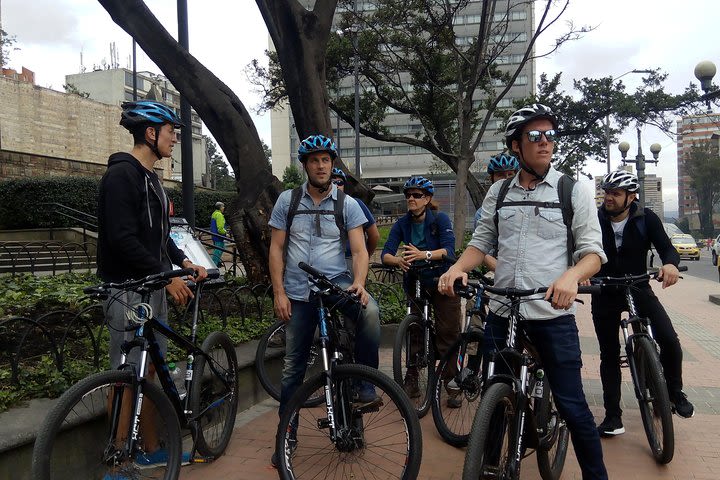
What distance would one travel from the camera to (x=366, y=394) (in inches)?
128

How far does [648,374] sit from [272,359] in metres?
2.99

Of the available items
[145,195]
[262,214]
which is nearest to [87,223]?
[262,214]

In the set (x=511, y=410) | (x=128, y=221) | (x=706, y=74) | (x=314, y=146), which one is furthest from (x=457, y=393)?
(x=706, y=74)

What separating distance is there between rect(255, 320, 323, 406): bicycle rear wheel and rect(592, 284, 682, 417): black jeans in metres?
2.19

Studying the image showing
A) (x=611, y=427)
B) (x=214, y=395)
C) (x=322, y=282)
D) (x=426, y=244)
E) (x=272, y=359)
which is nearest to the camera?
(x=322, y=282)

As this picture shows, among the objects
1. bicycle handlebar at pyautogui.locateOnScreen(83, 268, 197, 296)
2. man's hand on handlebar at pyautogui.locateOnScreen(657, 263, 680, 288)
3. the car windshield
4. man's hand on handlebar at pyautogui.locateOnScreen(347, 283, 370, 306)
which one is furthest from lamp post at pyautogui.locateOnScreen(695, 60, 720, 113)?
the car windshield

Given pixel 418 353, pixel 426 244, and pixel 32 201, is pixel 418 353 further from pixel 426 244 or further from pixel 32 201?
pixel 32 201

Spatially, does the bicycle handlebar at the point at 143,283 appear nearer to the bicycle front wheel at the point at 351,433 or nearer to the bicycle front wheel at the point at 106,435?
the bicycle front wheel at the point at 106,435

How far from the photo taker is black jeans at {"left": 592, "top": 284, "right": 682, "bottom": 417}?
4.48 meters

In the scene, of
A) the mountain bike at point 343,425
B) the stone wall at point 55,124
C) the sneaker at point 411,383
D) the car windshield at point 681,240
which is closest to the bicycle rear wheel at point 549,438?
the mountain bike at point 343,425

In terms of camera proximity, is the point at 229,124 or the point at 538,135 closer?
the point at 538,135

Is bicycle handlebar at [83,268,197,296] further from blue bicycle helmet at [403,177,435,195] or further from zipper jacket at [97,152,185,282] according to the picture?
blue bicycle helmet at [403,177,435,195]

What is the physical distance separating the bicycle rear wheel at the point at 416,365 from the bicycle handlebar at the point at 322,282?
1.55m

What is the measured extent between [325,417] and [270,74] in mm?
17883
